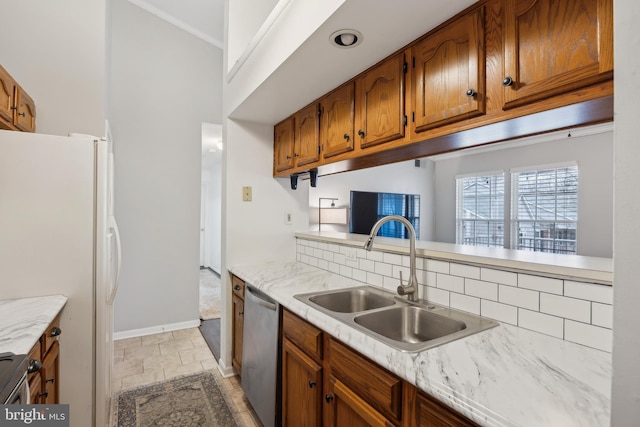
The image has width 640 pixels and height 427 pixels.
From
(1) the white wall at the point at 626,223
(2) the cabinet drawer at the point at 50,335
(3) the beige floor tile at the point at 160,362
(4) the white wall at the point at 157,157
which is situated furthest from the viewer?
(4) the white wall at the point at 157,157

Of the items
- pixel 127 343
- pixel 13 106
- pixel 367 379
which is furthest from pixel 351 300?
pixel 127 343

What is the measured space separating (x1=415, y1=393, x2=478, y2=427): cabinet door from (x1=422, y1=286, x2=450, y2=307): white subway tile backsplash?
0.64m

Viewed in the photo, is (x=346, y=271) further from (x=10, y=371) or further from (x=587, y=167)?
(x=587, y=167)

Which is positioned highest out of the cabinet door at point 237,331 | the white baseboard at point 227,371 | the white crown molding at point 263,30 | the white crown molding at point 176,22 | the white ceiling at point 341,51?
the white crown molding at point 176,22

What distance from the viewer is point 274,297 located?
1668mm

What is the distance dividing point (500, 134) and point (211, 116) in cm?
328

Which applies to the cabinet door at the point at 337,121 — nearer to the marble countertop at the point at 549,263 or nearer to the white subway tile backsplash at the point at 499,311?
the marble countertop at the point at 549,263

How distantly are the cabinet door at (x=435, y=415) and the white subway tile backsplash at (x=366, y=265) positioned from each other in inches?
39.5

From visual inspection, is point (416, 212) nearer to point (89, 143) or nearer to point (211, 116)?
point (211, 116)

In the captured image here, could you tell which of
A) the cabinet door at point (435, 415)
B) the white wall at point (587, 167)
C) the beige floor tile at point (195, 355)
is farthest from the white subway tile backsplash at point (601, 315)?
the white wall at point (587, 167)

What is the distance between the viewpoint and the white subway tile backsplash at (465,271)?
1310mm

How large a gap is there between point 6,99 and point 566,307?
276 centimetres

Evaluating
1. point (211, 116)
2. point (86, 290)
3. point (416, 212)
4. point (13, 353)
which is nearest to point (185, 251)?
point (211, 116)

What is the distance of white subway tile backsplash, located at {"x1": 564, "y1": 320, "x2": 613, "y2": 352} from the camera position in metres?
0.96
